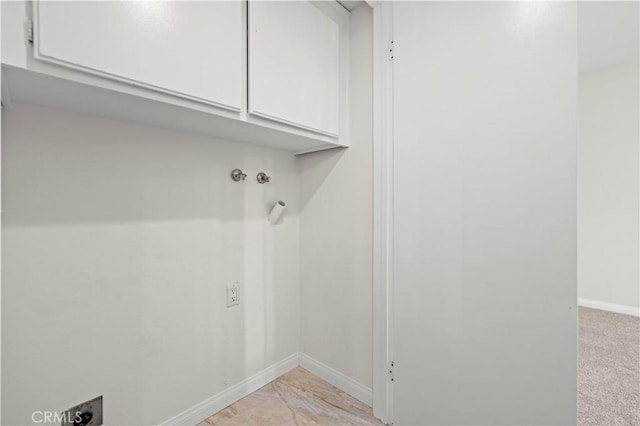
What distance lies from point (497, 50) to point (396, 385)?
5.04 feet

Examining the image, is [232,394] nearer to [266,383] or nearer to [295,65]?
[266,383]

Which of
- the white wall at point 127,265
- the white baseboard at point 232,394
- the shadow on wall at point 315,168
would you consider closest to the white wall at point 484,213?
the shadow on wall at point 315,168

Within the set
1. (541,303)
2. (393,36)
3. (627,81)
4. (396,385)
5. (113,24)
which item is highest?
(627,81)

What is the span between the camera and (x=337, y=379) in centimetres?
172

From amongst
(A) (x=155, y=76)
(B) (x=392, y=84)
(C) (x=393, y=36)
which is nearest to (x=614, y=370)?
(B) (x=392, y=84)

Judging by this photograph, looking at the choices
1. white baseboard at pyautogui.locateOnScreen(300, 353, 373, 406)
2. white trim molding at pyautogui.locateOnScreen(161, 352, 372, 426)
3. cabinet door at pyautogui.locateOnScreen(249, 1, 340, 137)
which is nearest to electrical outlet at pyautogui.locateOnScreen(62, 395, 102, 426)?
white trim molding at pyautogui.locateOnScreen(161, 352, 372, 426)

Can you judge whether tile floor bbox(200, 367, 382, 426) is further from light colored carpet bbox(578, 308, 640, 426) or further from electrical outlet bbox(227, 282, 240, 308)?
light colored carpet bbox(578, 308, 640, 426)

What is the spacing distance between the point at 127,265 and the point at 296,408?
1088 millimetres

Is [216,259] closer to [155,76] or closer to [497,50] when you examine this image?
[155,76]

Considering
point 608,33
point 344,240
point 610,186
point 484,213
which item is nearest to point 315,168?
point 344,240

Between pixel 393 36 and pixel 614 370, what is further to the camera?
pixel 614 370

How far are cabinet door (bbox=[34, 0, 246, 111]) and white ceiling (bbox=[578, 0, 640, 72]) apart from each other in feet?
8.19

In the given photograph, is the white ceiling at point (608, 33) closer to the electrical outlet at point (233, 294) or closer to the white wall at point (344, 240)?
the white wall at point (344, 240)

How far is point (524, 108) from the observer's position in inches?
42.8
